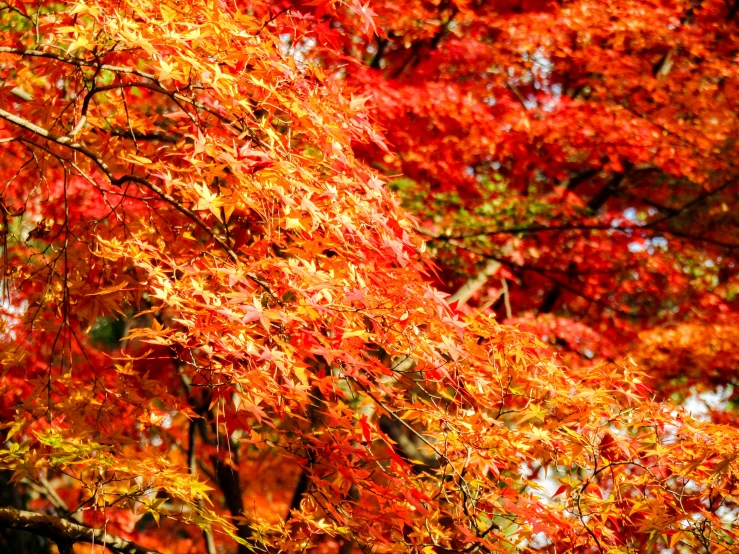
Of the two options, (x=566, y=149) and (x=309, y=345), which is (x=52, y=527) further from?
(x=566, y=149)

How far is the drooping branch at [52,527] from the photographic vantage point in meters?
3.35

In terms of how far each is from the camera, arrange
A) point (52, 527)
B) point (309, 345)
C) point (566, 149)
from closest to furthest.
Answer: point (309, 345), point (52, 527), point (566, 149)

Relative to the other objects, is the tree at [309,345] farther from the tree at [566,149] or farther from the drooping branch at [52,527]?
the tree at [566,149]

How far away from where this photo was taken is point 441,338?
2.97 m

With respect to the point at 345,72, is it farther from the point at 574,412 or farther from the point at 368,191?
the point at 574,412

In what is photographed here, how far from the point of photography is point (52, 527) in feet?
11.5

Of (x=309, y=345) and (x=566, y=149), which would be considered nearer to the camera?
(x=309, y=345)

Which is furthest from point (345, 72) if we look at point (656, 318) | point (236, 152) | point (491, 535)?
point (656, 318)

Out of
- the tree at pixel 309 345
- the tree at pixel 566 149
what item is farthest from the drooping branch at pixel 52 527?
the tree at pixel 566 149

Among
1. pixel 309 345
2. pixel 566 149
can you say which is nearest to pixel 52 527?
pixel 309 345

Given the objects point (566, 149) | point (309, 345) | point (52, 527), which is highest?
point (309, 345)

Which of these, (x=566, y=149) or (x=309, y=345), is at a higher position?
(x=309, y=345)

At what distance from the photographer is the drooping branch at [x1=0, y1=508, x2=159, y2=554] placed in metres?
3.35

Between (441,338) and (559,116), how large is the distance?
188 inches
